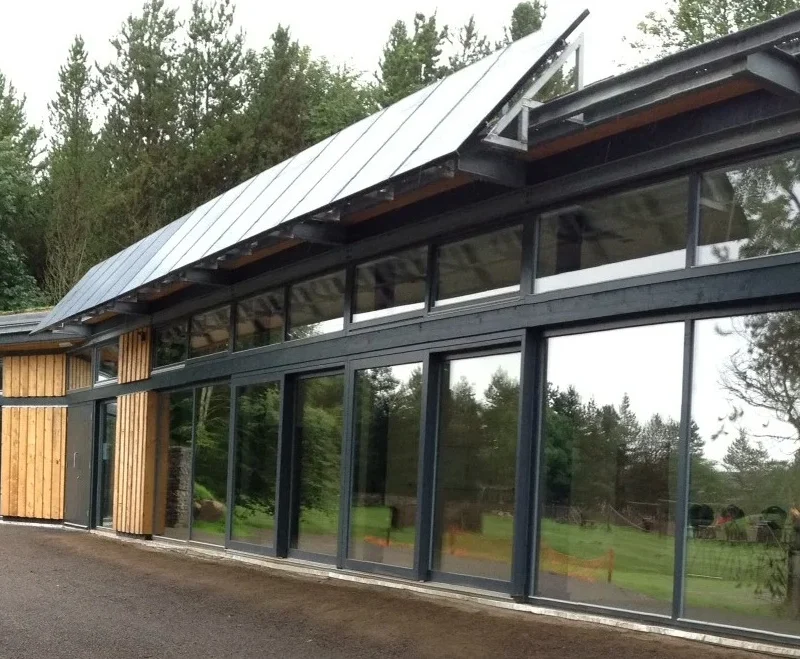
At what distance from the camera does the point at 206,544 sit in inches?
495

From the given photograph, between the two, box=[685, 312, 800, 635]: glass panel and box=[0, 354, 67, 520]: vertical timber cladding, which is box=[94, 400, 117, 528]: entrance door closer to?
box=[0, 354, 67, 520]: vertical timber cladding

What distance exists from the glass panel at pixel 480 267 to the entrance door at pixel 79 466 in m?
9.58

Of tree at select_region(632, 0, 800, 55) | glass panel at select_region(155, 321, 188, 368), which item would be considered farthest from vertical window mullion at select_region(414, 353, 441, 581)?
tree at select_region(632, 0, 800, 55)

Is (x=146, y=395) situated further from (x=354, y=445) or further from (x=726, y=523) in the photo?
(x=726, y=523)

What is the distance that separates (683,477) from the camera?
6.41 metres

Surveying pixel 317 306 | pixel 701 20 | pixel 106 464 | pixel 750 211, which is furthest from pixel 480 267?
pixel 701 20

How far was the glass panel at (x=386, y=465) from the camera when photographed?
889cm

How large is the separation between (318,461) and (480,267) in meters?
3.23

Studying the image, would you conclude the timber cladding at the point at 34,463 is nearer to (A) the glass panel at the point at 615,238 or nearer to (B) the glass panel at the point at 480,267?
(B) the glass panel at the point at 480,267

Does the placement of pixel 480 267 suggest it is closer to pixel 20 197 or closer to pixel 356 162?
pixel 356 162

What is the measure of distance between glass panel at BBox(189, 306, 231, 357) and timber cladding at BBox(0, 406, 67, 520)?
17.9 feet

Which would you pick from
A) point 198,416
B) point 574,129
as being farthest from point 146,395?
point 574,129

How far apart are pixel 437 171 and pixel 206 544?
7.13 meters

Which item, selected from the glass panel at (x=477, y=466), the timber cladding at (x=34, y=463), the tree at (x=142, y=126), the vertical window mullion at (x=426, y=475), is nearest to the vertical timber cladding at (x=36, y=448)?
the timber cladding at (x=34, y=463)
